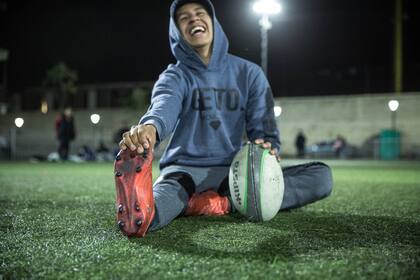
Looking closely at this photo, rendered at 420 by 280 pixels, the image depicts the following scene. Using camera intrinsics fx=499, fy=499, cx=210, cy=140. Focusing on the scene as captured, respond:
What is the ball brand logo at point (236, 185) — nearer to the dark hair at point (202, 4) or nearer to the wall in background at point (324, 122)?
the dark hair at point (202, 4)

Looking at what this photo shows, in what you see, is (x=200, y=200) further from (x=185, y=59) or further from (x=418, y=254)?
(x=418, y=254)

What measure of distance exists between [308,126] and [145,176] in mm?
22935

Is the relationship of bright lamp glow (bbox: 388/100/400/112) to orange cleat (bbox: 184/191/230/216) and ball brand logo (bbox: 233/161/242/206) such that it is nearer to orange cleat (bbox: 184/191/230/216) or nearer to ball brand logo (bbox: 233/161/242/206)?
orange cleat (bbox: 184/191/230/216)

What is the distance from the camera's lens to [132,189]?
249cm

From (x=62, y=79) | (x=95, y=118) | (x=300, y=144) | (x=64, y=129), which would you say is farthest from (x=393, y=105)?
(x=62, y=79)

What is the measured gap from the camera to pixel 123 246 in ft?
7.87

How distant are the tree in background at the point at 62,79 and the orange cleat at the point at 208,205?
132 ft

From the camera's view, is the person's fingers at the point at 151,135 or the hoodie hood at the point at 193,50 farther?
the hoodie hood at the point at 193,50

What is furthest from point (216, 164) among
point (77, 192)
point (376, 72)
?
point (376, 72)

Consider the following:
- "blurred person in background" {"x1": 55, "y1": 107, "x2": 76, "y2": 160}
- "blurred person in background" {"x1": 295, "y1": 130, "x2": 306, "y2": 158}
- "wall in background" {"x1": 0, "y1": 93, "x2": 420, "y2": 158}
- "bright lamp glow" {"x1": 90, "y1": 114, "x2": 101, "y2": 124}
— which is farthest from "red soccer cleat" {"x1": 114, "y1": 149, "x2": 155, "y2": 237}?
"bright lamp glow" {"x1": 90, "y1": 114, "x2": 101, "y2": 124}

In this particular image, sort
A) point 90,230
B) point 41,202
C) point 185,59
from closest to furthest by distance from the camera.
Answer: point 90,230, point 185,59, point 41,202

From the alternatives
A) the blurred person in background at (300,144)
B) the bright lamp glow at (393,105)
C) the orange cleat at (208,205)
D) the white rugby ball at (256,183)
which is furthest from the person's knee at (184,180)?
the bright lamp glow at (393,105)

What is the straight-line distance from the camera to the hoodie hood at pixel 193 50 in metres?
3.68

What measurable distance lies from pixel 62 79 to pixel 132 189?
4200cm
